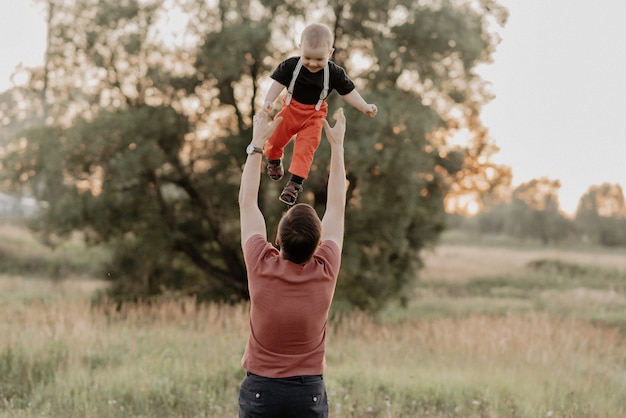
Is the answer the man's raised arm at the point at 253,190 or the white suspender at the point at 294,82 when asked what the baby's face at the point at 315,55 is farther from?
the man's raised arm at the point at 253,190

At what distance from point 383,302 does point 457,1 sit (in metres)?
7.13

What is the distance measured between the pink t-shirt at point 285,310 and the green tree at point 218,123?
36.7 feet

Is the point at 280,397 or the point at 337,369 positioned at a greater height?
the point at 280,397

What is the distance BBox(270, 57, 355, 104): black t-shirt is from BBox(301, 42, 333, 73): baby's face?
5.9 inches

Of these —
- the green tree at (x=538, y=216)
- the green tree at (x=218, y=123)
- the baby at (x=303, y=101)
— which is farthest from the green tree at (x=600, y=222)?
the baby at (x=303, y=101)

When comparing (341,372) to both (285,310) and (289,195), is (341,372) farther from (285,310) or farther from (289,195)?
(285,310)

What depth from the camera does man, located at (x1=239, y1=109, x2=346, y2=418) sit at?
3.04 meters

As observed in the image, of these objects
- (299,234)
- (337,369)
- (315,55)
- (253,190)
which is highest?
(315,55)

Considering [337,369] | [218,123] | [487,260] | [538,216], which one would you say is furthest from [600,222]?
[337,369]

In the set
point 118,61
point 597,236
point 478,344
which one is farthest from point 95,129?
point 597,236

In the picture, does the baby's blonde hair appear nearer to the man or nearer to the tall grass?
the man

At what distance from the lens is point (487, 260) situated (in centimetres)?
3816

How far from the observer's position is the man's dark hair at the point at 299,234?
299 centimetres

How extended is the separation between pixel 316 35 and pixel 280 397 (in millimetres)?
1656
